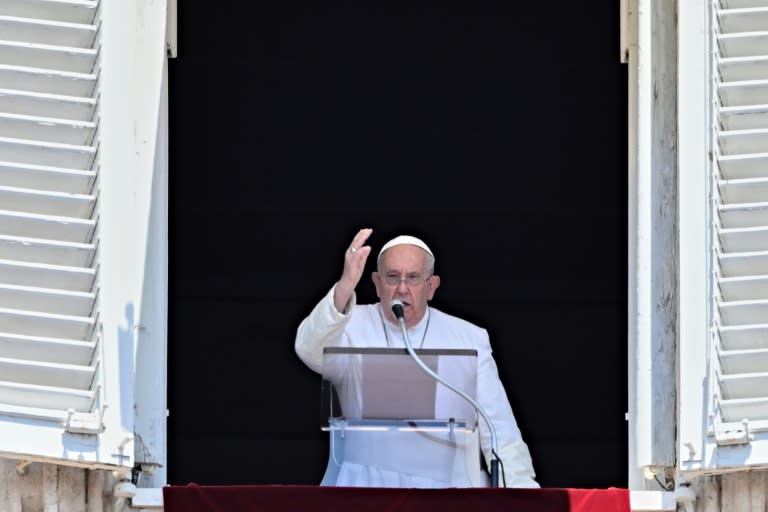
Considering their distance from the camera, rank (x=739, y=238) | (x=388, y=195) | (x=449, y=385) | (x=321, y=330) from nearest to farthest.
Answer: (x=449, y=385) → (x=739, y=238) → (x=321, y=330) → (x=388, y=195)

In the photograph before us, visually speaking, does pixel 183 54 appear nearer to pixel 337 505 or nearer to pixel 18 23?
pixel 18 23

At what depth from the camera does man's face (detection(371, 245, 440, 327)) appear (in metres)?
7.72

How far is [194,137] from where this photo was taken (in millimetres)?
9422

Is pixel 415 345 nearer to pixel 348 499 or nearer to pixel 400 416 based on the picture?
pixel 400 416

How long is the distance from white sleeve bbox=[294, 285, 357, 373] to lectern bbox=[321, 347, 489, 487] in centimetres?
34

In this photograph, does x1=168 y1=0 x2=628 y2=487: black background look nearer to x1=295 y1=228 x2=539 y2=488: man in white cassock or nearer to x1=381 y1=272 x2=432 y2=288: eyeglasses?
x1=295 y1=228 x2=539 y2=488: man in white cassock

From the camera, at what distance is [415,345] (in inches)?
312

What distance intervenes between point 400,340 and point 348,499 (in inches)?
57.0

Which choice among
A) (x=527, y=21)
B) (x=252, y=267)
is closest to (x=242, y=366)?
(x=252, y=267)

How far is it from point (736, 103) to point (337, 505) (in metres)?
1.65

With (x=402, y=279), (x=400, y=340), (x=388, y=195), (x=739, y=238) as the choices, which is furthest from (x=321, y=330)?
(x=388, y=195)

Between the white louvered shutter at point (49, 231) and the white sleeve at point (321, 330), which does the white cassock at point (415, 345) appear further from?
the white louvered shutter at point (49, 231)

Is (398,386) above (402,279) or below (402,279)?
below

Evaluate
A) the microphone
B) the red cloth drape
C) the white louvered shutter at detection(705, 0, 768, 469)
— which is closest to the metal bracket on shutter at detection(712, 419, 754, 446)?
the white louvered shutter at detection(705, 0, 768, 469)
